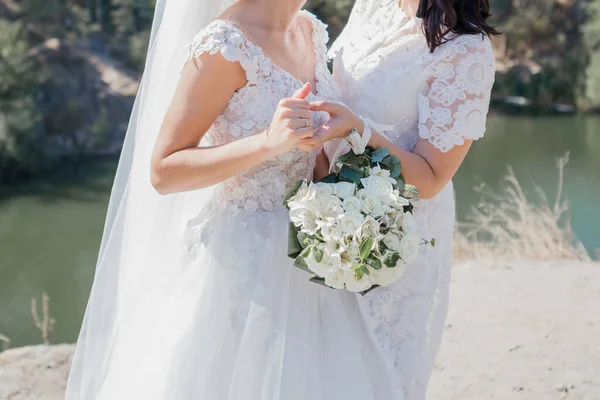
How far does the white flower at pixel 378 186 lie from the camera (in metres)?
1.67

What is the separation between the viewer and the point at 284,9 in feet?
6.34

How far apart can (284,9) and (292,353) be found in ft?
2.95

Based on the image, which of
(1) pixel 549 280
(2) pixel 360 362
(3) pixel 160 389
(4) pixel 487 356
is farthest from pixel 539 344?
(3) pixel 160 389

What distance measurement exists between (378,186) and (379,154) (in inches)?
5.2

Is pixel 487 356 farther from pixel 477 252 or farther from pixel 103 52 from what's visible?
pixel 103 52

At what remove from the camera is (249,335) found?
1829mm

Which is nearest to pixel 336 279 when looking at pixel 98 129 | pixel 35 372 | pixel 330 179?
pixel 330 179

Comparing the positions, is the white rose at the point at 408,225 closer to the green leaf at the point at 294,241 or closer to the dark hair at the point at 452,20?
the green leaf at the point at 294,241

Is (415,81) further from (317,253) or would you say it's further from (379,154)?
(317,253)

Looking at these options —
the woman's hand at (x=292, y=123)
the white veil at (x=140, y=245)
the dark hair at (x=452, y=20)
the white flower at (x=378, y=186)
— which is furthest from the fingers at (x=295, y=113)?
the dark hair at (x=452, y=20)

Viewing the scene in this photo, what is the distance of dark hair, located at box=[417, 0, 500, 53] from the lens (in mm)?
2016

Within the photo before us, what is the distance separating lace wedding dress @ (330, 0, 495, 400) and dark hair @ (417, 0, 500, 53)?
0.02m

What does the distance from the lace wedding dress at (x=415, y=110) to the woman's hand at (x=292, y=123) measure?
466 mm

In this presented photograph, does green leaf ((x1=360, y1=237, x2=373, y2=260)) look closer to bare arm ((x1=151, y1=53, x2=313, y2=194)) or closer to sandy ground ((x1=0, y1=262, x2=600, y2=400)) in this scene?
bare arm ((x1=151, y1=53, x2=313, y2=194))
